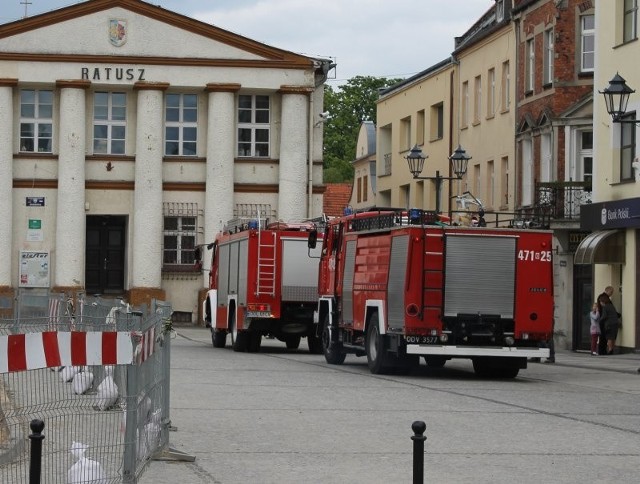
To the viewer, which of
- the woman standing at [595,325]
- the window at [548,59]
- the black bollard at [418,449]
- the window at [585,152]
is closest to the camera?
the black bollard at [418,449]

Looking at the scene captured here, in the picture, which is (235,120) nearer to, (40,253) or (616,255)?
(40,253)

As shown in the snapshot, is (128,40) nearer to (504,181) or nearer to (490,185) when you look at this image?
(490,185)

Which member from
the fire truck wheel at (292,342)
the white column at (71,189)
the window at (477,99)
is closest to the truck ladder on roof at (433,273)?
the fire truck wheel at (292,342)

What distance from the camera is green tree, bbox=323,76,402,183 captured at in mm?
98125

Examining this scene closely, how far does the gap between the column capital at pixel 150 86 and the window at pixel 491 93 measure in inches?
470

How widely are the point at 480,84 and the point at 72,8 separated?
15091mm

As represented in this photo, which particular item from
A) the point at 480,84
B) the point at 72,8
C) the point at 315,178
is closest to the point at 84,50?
the point at 72,8

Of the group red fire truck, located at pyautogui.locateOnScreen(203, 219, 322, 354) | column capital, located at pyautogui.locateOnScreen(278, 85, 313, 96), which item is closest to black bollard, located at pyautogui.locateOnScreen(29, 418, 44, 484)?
red fire truck, located at pyautogui.locateOnScreen(203, 219, 322, 354)

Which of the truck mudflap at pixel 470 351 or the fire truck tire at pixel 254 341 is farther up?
the truck mudflap at pixel 470 351

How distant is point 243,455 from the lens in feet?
43.3

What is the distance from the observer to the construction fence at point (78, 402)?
32.4ft

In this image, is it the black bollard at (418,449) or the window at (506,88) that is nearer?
the black bollard at (418,449)

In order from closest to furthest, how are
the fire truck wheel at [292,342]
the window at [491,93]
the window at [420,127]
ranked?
1. the fire truck wheel at [292,342]
2. the window at [491,93]
3. the window at [420,127]

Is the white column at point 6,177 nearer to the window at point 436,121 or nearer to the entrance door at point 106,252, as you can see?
the entrance door at point 106,252
